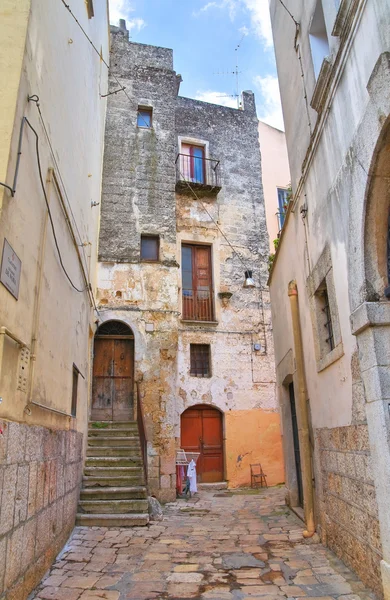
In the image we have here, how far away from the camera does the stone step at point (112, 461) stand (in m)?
7.63

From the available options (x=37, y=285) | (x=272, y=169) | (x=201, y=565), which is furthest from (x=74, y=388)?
(x=272, y=169)

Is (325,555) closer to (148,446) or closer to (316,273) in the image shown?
(316,273)

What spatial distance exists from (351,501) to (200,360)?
829cm

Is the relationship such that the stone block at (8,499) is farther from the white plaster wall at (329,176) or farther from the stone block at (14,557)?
the white plaster wall at (329,176)

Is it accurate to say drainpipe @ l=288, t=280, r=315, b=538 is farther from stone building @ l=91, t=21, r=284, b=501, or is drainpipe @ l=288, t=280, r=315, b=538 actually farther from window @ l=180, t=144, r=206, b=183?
window @ l=180, t=144, r=206, b=183

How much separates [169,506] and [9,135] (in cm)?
731

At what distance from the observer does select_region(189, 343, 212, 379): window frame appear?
39.5 ft

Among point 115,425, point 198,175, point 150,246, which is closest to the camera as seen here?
point 115,425

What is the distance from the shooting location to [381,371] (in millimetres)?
3299

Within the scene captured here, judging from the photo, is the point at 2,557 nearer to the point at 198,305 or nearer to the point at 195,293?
the point at 198,305

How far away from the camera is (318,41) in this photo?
5195mm

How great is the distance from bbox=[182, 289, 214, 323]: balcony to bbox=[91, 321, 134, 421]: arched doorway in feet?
8.28

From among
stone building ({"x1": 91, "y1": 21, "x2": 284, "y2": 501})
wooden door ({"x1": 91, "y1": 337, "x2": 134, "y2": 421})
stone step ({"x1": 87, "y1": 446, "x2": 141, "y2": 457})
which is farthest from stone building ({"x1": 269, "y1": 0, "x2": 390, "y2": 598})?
wooden door ({"x1": 91, "y1": 337, "x2": 134, "y2": 421})

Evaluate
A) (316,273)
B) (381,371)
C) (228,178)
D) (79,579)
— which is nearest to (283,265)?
(316,273)
